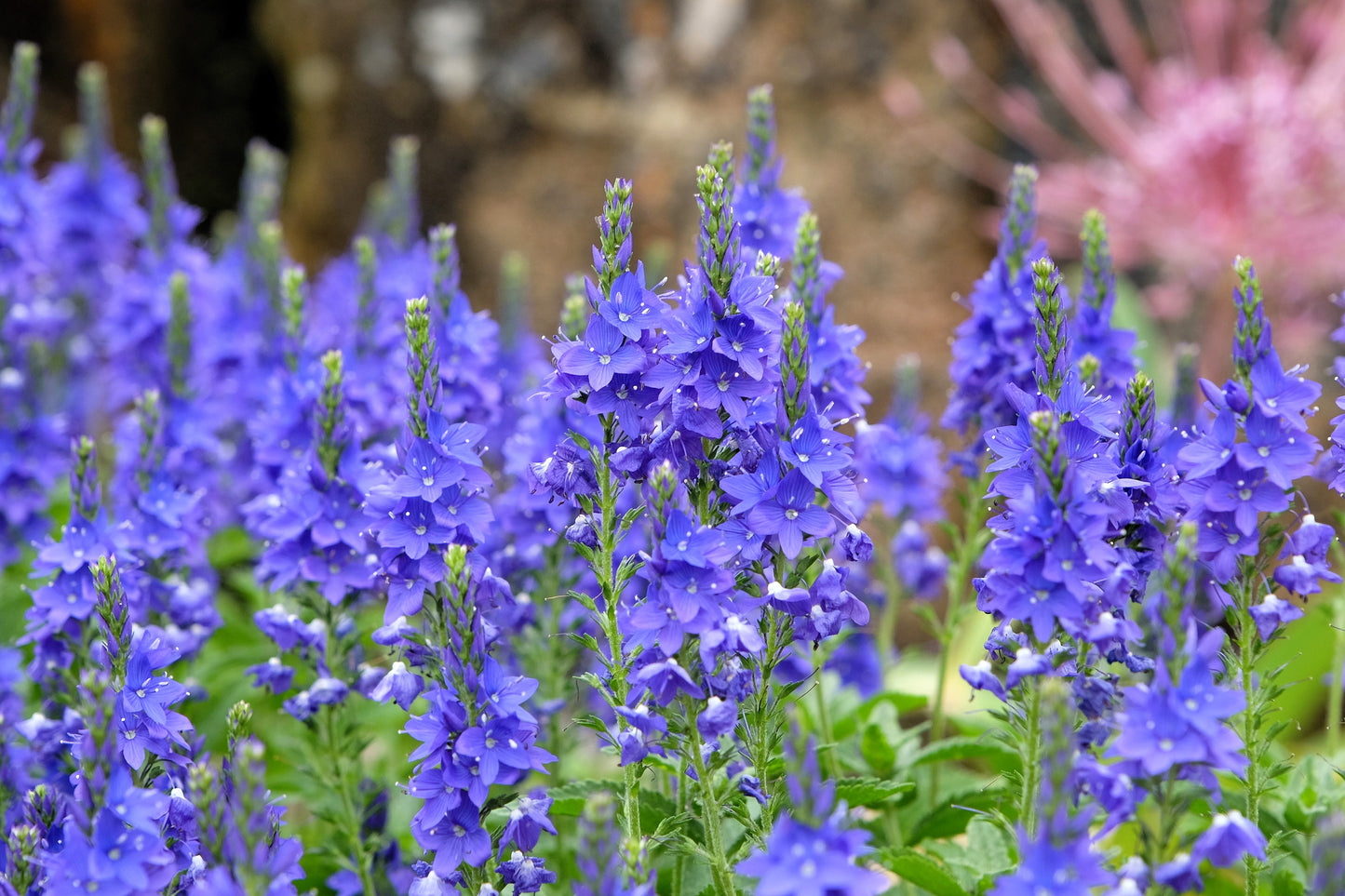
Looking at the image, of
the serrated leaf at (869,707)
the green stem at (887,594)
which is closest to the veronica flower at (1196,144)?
the green stem at (887,594)

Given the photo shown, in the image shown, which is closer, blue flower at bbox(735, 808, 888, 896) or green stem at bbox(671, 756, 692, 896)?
blue flower at bbox(735, 808, 888, 896)

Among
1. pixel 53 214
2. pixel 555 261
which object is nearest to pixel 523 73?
pixel 555 261

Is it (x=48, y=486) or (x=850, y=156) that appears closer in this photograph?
(x=48, y=486)

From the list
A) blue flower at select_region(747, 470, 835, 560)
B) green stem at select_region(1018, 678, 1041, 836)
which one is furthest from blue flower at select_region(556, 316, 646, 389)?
green stem at select_region(1018, 678, 1041, 836)

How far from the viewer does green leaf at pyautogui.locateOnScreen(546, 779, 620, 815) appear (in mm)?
3111

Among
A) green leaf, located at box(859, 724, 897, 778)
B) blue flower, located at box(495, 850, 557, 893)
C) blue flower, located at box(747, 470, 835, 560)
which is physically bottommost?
blue flower, located at box(495, 850, 557, 893)

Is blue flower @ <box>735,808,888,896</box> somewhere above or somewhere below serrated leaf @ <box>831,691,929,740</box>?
below

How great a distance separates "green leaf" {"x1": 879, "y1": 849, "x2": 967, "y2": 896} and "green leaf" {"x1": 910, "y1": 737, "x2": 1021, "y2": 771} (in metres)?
0.51

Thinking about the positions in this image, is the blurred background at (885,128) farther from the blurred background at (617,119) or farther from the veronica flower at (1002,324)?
the veronica flower at (1002,324)

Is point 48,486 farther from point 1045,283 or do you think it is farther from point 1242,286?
point 1242,286

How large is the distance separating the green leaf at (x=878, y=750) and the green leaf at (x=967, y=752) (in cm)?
9

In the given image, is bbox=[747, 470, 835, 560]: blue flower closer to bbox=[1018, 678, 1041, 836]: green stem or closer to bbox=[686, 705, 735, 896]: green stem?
bbox=[686, 705, 735, 896]: green stem

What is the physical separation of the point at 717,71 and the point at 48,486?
4.70m

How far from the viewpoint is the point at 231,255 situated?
6191 millimetres
